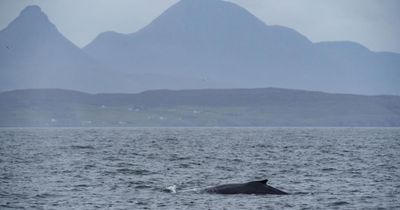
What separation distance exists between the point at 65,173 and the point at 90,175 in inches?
93.1

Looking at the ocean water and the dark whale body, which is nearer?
the ocean water

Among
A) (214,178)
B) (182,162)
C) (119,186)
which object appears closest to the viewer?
(119,186)

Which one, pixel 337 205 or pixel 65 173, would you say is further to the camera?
pixel 65 173

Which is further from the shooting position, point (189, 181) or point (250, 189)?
point (189, 181)

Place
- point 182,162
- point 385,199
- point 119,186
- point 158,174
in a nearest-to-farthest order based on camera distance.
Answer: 1. point 385,199
2. point 119,186
3. point 158,174
4. point 182,162

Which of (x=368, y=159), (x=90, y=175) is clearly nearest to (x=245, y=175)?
(x=90, y=175)

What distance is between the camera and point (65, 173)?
48.1 meters

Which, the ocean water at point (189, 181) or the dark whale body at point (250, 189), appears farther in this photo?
the dark whale body at point (250, 189)

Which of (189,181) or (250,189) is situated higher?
(250,189)

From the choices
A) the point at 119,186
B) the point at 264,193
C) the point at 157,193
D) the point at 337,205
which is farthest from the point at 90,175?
the point at 337,205

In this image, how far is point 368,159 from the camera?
211 feet

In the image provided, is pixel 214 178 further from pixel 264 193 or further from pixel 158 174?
pixel 264 193

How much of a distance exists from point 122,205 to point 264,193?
292 inches

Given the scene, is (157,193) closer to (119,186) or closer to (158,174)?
(119,186)
